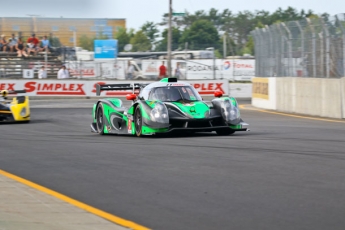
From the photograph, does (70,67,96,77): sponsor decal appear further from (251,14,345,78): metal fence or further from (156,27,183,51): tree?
(156,27,183,51): tree

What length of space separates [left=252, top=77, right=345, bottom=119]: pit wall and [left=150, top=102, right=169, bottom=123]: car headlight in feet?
23.5

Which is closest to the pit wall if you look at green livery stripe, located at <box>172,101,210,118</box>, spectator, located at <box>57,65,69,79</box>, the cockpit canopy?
the cockpit canopy

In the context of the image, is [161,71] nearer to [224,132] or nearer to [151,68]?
[151,68]

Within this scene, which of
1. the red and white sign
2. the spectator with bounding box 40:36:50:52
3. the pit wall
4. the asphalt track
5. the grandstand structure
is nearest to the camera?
the asphalt track

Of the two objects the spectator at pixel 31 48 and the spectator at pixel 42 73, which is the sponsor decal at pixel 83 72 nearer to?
the spectator at pixel 42 73

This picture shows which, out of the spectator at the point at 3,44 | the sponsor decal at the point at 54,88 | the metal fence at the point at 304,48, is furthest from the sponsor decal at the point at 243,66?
the metal fence at the point at 304,48

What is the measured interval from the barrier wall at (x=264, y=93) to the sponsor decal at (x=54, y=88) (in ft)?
32.4

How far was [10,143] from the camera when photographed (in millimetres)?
12469

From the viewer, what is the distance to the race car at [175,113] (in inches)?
492

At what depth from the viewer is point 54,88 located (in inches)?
1318

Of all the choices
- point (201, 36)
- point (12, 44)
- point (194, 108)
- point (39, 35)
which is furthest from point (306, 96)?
point (201, 36)

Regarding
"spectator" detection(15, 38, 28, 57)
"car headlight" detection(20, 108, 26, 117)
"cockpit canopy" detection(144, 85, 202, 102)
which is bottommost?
"car headlight" detection(20, 108, 26, 117)

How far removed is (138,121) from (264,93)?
42.0 feet

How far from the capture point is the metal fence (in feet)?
61.6
